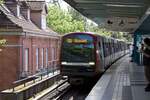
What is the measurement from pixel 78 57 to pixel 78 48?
1.64 feet

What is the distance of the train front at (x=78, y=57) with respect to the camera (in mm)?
23438

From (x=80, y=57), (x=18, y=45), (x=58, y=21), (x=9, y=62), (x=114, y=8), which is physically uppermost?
(x=58, y=21)

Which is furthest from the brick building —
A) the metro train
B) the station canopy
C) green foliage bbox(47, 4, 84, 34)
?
green foliage bbox(47, 4, 84, 34)

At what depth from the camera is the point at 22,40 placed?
34562 mm

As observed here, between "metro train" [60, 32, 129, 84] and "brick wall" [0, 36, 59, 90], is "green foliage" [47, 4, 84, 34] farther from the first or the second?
"metro train" [60, 32, 129, 84]

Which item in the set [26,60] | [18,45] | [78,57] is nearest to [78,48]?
[78,57]

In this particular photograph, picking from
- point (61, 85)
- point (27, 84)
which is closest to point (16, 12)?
point (61, 85)

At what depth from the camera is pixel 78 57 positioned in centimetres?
2367

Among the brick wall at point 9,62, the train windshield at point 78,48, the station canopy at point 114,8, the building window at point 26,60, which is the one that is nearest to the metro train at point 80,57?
the train windshield at point 78,48

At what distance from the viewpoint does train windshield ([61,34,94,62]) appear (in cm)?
2366

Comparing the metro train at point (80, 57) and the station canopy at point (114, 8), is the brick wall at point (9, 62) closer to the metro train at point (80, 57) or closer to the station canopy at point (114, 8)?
the station canopy at point (114, 8)

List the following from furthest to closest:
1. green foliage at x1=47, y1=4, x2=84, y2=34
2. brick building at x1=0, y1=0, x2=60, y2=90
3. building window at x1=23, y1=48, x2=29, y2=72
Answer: green foliage at x1=47, y1=4, x2=84, y2=34
building window at x1=23, y1=48, x2=29, y2=72
brick building at x1=0, y1=0, x2=60, y2=90

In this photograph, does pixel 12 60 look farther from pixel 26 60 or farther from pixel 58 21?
pixel 58 21

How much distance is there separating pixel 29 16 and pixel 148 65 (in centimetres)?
2833
